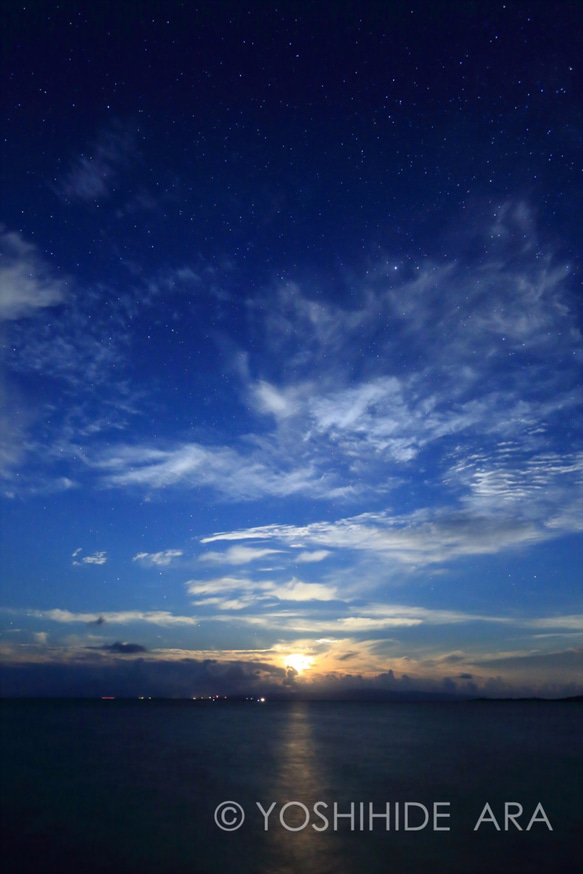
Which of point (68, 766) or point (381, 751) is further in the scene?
point (381, 751)

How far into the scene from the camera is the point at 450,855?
51.0 ft

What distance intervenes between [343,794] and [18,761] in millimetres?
24210

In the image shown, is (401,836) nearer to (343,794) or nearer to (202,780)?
(343,794)

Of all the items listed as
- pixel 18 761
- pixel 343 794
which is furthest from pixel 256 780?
pixel 18 761

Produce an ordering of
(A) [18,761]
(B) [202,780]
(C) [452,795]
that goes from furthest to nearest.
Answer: (A) [18,761] → (B) [202,780] → (C) [452,795]

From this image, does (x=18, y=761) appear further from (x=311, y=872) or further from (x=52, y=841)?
(x=311, y=872)

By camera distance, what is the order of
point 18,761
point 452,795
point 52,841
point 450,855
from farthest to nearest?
point 18,761 → point 452,795 → point 52,841 → point 450,855

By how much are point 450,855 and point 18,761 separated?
3222cm

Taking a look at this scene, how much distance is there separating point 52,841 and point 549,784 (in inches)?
985

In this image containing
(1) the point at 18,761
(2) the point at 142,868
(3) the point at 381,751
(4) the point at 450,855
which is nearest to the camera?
(2) the point at 142,868

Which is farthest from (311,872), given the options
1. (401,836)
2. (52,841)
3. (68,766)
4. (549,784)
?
(68,766)

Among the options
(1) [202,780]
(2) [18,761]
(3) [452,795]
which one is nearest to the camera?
(3) [452,795]

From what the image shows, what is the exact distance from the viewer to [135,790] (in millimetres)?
25219

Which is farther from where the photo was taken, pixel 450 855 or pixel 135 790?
pixel 135 790
